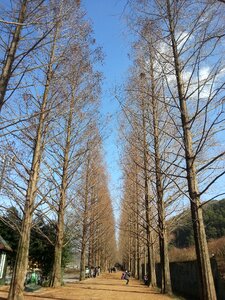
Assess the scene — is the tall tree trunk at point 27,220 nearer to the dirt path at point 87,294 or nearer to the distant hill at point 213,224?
the dirt path at point 87,294

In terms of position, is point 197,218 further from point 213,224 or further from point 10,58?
point 213,224

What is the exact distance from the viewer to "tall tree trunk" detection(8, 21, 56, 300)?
7422 mm

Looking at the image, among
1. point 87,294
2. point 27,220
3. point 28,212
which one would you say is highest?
point 28,212

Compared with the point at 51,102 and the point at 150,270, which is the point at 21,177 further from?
the point at 150,270

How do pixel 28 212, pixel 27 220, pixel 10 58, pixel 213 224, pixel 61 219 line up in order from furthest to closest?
pixel 213 224 < pixel 61 219 < pixel 28 212 < pixel 27 220 < pixel 10 58

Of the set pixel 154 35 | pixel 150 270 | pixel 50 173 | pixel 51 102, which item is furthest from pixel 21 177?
pixel 150 270

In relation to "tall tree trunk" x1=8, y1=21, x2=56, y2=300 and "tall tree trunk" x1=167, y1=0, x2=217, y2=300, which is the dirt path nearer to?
"tall tree trunk" x1=8, y1=21, x2=56, y2=300

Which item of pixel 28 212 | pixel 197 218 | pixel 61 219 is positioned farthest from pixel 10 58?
pixel 61 219

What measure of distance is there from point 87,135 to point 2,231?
33.6ft

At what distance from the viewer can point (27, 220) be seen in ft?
27.5

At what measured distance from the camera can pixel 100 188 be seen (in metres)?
25.7

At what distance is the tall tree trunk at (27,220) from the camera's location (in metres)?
7.42

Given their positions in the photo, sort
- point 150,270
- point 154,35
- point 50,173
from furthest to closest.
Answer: point 150,270 < point 50,173 < point 154,35

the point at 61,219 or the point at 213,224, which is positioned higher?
the point at 213,224
